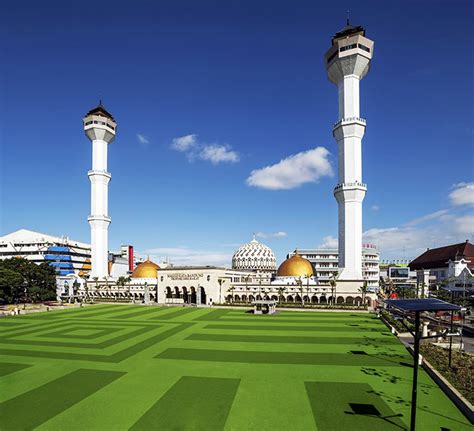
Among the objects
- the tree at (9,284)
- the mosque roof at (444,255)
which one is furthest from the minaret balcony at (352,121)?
the tree at (9,284)

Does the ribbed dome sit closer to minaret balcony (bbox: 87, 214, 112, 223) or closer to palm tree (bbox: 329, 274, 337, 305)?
palm tree (bbox: 329, 274, 337, 305)

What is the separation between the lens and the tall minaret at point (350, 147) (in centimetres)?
7494

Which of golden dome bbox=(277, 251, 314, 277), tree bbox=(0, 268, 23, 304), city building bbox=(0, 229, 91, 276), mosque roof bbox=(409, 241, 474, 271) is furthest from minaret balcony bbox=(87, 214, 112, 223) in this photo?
mosque roof bbox=(409, 241, 474, 271)

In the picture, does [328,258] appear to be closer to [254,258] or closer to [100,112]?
[254,258]

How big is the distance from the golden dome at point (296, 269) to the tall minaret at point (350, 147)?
12.7m

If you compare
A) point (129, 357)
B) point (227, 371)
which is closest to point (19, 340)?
point (129, 357)

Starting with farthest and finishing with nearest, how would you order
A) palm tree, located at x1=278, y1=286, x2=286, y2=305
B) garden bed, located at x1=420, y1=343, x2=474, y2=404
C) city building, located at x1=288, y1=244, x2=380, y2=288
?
city building, located at x1=288, y1=244, x2=380, y2=288, palm tree, located at x1=278, y1=286, x2=286, y2=305, garden bed, located at x1=420, y1=343, x2=474, y2=404

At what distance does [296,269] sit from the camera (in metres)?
87.8

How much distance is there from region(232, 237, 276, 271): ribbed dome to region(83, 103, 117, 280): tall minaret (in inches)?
1580

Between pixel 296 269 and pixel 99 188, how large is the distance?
197 feet

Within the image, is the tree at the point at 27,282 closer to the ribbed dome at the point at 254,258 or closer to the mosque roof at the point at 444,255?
the ribbed dome at the point at 254,258

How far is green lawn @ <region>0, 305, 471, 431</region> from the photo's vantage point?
17828 mm

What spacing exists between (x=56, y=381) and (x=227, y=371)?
38.5 feet

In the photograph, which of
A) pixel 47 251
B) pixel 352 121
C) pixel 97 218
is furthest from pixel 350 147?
pixel 47 251
